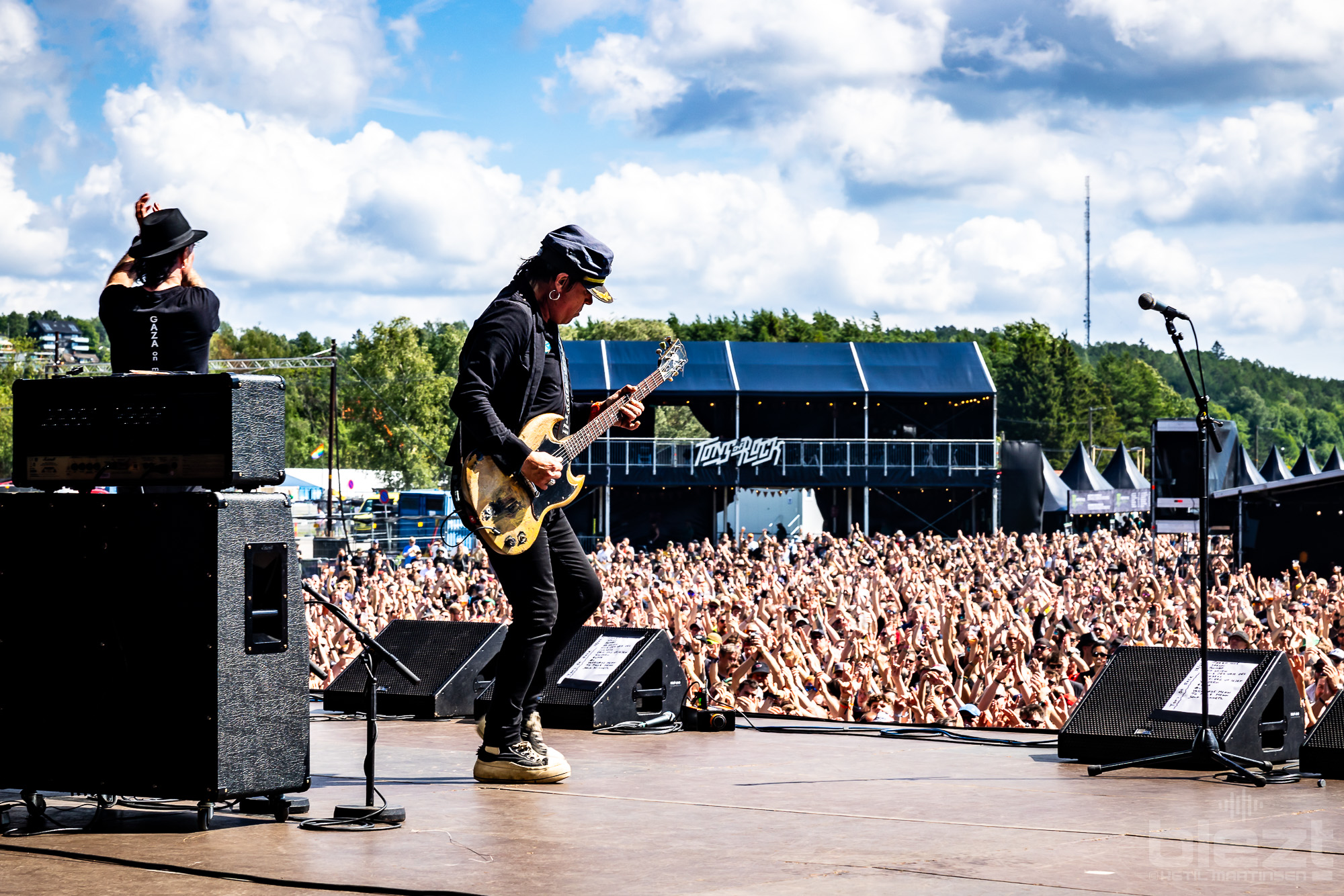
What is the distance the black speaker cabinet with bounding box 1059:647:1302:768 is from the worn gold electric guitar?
2059 mm

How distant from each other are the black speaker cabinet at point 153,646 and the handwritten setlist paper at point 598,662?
2146 mm

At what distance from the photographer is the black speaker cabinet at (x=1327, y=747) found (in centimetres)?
A: 441

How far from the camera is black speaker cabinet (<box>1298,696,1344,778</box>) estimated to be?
4.41 meters

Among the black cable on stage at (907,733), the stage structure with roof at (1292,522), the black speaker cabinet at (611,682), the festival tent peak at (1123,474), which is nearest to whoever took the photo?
the black cable on stage at (907,733)

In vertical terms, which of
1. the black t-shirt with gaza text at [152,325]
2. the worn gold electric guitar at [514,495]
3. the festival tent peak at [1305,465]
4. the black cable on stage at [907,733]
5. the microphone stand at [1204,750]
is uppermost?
the festival tent peak at [1305,465]

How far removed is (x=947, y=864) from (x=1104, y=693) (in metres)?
2.37

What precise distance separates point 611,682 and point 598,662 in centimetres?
19

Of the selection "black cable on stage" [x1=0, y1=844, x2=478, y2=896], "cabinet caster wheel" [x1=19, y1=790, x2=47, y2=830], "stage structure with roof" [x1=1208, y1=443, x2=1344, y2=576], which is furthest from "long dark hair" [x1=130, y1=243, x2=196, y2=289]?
"stage structure with roof" [x1=1208, y1=443, x2=1344, y2=576]

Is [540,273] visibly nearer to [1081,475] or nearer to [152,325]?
[152,325]

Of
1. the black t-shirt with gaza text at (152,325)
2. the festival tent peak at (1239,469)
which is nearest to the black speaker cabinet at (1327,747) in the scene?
the black t-shirt with gaza text at (152,325)

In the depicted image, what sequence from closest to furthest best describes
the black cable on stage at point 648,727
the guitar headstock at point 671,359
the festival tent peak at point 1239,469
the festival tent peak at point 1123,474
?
the guitar headstock at point 671,359, the black cable on stage at point 648,727, the festival tent peak at point 1123,474, the festival tent peak at point 1239,469

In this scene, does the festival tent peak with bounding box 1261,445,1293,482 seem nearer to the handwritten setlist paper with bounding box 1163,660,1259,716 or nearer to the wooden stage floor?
the handwritten setlist paper with bounding box 1163,660,1259,716

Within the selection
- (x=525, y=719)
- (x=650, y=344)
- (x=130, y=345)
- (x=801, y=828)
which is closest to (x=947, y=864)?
(x=801, y=828)

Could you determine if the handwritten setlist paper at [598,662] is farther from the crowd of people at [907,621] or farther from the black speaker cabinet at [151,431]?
the black speaker cabinet at [151,431]
